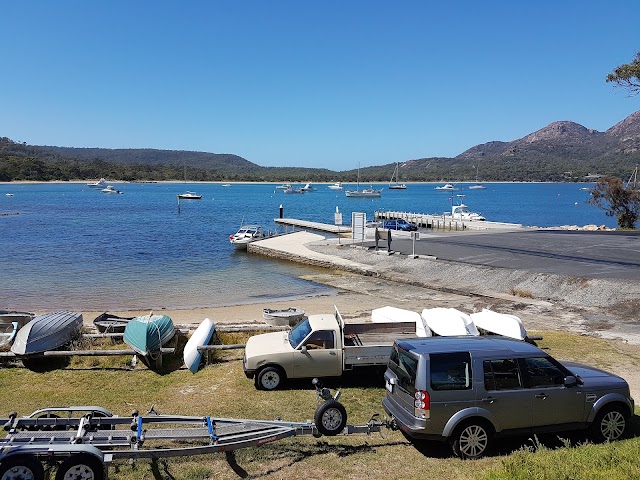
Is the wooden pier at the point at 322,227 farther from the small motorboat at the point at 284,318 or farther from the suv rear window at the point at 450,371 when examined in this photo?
the suv rear window at the point at 450,371

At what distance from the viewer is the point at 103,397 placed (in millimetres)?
10867

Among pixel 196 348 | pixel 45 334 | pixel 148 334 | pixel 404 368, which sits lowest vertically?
pixel 196 348

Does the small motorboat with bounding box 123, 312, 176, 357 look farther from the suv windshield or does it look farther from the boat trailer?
the boat trailer

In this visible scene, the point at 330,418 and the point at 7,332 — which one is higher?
the point at 330,418

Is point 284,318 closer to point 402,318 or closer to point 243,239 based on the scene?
point 402,318

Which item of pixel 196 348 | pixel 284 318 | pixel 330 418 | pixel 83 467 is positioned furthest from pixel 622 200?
pixel 83 467

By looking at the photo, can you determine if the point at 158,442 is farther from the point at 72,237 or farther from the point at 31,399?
the point at 72,237

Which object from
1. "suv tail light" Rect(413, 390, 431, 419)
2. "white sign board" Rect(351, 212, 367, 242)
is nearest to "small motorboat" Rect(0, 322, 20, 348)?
"suv tail light" Rect(413, 390, 431, 419)

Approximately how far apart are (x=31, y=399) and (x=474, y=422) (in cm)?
874

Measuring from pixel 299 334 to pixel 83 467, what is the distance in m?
5.79

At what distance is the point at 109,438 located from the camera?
6801 millimetres

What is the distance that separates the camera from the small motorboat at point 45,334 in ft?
43.2

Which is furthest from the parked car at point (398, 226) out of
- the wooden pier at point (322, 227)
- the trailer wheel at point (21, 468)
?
the trailer wheel at point (21, 468)

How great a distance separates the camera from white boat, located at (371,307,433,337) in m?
12.9
